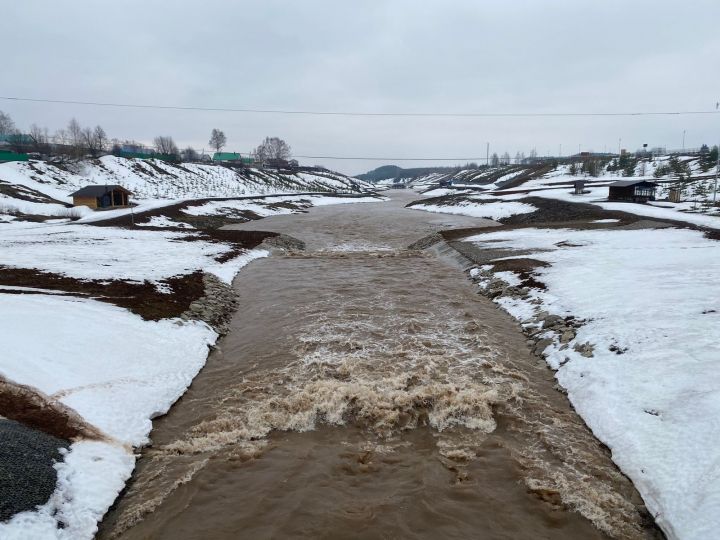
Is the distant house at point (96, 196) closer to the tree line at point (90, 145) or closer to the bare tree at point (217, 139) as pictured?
the tree line at point (90, 145)

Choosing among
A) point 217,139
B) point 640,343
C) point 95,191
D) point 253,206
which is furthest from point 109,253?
point 217,139

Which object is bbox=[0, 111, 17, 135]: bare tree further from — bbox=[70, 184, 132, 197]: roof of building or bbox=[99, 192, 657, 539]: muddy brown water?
bbox=[99, 192, 657, 539]: muddy brown water

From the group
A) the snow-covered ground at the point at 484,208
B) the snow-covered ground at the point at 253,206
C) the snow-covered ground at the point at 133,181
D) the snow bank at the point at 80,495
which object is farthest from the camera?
the snow-covered ground at the point at 133,181

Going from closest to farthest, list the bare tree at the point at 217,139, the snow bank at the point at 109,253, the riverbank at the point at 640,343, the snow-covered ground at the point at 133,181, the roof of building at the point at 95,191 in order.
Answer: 1. the riverbank at the point at 640,343
2. the snow bank at the point at 109,253
3. the roof of building at the point at 95,191
4. the snow-covered ground at the point at 133,181
5. the bare tree at the point at 217,139

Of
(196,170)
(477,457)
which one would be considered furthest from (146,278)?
(196,170)

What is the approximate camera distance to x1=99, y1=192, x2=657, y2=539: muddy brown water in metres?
6.90

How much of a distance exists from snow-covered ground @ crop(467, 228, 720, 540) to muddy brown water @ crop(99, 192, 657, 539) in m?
0.51

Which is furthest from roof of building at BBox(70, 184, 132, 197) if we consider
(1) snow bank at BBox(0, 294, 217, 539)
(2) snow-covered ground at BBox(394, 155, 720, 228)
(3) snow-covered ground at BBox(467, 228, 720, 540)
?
(3) snow-covered ground at BBox(467, 228, 720, 540)

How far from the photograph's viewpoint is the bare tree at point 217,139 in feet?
490

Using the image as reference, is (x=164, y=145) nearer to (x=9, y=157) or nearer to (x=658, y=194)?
(x=9, y=157)

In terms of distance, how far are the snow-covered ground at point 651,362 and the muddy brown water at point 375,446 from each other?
512 mm

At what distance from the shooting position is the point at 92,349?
37.2ft

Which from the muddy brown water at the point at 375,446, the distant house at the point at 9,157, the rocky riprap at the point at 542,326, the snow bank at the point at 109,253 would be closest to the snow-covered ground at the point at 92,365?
the snow bank at the point at 109,253

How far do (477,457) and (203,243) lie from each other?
27.1m
